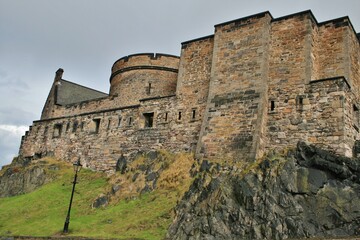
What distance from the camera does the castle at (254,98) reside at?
16.0 meters

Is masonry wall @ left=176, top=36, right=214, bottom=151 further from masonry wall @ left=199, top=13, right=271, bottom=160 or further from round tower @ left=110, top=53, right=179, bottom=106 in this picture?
round tower @ left=110, top=53, right=179, bottom=106

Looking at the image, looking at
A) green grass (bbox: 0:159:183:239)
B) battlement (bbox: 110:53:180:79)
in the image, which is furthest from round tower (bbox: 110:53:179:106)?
green grass (bbox: 0:159:183:239)

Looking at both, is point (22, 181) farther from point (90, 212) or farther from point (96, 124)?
point (90, 212)

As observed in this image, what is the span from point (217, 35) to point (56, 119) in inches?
524

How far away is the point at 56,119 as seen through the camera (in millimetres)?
27312

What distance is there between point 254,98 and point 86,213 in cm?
868

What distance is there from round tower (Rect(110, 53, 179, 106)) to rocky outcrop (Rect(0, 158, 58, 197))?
6094mm

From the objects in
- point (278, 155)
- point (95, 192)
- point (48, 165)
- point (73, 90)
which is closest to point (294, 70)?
point (278, 155)

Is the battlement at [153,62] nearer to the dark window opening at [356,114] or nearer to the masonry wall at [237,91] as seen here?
the masonry wall at [237,91]

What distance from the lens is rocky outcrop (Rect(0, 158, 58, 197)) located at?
23.2 m

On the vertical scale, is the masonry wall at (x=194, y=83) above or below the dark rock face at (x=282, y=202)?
above

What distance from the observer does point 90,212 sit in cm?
1736

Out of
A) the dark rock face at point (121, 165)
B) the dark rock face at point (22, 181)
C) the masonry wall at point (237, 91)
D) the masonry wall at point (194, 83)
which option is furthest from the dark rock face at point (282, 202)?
the dark rock face at point (22, 181)

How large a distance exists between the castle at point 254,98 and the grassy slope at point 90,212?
83.3 inches
